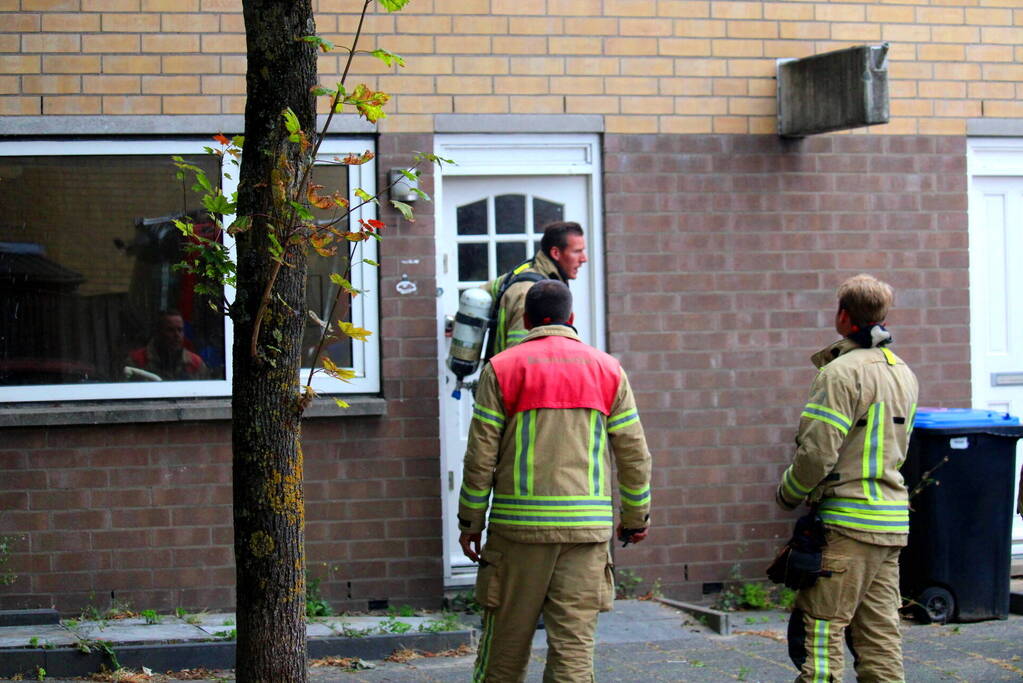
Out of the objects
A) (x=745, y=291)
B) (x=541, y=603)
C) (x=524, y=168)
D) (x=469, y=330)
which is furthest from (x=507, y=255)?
(x=541, y=603)

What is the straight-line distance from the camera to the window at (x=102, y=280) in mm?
7238

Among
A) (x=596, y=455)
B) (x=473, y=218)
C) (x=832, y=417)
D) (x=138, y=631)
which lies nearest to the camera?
(x=596, y=455)

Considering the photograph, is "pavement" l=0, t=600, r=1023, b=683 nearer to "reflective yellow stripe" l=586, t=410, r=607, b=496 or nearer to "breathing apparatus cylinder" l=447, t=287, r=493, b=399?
"breathing apparatus cylinder" l=447, t=287, r=493, b=399

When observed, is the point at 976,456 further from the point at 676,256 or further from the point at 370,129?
the point at 370,129

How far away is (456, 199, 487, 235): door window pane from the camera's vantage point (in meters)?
7.80

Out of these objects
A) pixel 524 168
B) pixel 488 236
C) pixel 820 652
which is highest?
pixel 524 168

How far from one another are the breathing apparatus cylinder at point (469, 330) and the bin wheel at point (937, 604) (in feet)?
8.97

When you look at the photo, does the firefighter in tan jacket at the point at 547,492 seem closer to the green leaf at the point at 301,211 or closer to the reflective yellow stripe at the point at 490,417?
the reflective yellow stripe at the point at 490,417

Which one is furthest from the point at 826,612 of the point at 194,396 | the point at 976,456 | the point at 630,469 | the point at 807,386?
the point at 194,396

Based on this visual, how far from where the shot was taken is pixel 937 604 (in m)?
7.23

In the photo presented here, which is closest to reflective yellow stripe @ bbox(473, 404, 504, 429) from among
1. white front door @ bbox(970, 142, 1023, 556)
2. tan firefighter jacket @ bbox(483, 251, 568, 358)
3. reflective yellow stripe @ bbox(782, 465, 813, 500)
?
reflective yellow stripe @ bbox(782, 465, 813, 500)

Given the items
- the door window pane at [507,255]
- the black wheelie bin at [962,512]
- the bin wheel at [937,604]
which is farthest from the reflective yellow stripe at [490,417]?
the bin wheel at [937,604]

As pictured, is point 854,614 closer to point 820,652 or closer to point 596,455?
point 820,652

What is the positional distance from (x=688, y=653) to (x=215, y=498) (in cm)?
267
